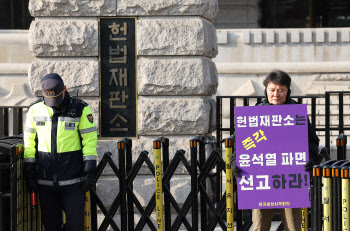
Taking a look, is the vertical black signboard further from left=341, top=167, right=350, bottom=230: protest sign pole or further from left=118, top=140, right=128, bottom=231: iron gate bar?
left=341, top=167, right=350, bottom=230: protest sign pole

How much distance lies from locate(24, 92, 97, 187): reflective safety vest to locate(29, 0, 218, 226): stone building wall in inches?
62.0

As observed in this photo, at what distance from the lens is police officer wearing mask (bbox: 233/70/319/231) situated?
6.37m

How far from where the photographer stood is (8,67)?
60.6 feet

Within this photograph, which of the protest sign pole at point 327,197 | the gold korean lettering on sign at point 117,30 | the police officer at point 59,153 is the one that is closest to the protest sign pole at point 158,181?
the police officer at point 59,153

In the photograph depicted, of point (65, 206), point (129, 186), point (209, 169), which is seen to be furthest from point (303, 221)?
point (65, 206)

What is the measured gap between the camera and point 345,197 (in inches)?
210

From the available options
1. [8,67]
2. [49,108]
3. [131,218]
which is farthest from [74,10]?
[8,67]

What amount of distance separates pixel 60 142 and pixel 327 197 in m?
2.65

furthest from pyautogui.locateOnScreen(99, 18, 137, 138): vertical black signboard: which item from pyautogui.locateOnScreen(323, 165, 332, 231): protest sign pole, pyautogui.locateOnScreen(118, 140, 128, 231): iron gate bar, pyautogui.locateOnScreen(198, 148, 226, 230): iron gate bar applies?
pyautogui.locateOnScreen(323, 165, 332, 231): protest sign pole

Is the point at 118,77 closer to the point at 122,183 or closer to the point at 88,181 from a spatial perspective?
the point at 122,183

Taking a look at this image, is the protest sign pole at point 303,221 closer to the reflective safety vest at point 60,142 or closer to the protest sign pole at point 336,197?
the protest sign pole at point 336,197

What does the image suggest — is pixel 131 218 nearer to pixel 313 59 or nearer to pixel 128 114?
pixel 128 114

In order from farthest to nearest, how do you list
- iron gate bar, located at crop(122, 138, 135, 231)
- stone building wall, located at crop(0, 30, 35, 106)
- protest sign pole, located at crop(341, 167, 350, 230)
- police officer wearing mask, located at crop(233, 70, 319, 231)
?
stone building wall, located at crop(0, 30, 35, 106), iron gate bar, located at crop(122, 138, 135, 231), police officer wearing mask, located at crop(233, 70, 319, 231), protest sign pole, located at crop(341, 167, 350, 230)

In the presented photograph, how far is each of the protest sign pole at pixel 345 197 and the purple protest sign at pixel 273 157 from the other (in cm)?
103
